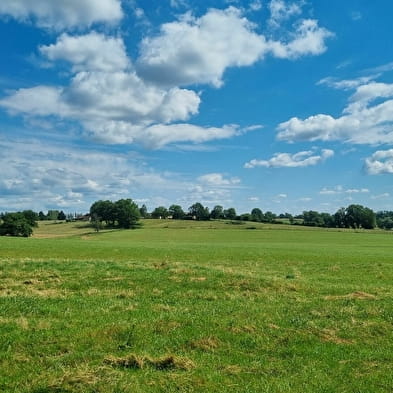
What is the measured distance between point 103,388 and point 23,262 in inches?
736

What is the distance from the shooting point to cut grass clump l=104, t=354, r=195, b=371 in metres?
8.47

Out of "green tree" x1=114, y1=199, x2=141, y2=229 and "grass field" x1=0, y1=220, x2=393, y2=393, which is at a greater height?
"green tree" x1=114, y1=199, x2=141, y2=229

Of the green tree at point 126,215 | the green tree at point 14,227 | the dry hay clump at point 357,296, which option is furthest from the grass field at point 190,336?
the green tree at point 126,215

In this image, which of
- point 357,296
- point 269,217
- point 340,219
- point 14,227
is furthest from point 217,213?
point 357,296

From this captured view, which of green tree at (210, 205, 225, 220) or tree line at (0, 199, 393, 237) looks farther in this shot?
green tree at (210, 205, 225, 220)

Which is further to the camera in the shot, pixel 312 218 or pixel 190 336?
pixel 312 218

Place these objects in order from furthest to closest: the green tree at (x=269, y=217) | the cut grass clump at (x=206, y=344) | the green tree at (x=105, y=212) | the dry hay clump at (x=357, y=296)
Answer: the green tree at (x=269, y=217) < the green tree at (x=105, y=212) < the dry hay clump at (x=357, y=296) < the cut grass clump at (x=206, y=344)

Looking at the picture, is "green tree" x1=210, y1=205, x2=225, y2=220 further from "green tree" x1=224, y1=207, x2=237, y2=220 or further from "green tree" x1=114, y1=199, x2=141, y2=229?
"green tree" x1=114, y1=199, x2=141, y2=229

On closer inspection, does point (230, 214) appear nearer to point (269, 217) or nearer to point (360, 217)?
point (269, 217)

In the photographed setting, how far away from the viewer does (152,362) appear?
8641 mm

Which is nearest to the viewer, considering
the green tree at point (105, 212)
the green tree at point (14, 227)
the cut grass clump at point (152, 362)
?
the cut grass clump at point (152, 362)

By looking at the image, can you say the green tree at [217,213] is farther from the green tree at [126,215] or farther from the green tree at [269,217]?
the green tree at [126,215]

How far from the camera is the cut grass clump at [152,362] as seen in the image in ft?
27.8

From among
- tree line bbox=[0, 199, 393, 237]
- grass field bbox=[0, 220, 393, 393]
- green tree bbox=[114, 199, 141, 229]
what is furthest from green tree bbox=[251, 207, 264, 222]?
grass field bbox=[0, 220, 393, 393]
